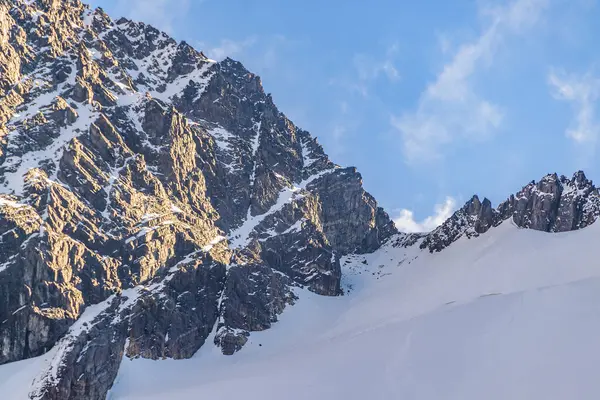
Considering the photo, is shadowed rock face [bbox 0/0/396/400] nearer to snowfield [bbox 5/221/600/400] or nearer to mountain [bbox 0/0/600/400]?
mountain [bbox 0/0/600/400]

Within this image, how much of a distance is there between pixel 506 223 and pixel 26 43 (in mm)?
114611

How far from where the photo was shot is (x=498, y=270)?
378 feet

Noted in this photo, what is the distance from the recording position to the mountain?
90500 millimetres

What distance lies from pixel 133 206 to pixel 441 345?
62.3 meters

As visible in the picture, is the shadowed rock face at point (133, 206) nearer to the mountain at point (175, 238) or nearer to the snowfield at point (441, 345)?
the mountain at point (175, 238)

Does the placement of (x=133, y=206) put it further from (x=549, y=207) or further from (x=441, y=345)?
(x=549, y=207)

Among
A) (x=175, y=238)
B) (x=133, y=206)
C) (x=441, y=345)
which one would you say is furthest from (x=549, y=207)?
(x=133, y=206)

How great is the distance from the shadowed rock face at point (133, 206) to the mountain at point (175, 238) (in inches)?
13.2

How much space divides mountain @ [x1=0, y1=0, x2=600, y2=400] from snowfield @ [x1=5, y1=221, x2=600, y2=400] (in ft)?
2.15

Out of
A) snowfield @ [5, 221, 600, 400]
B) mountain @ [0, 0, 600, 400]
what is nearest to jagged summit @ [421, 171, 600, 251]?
mountain @ [0, 0, 600, 400]

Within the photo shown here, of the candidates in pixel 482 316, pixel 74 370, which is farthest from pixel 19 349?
pixel 482 316

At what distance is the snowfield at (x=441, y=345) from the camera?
73.9 metres

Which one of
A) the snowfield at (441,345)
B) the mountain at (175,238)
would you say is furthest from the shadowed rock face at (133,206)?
the snowfield at (441,345)

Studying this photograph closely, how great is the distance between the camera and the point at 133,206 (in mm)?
112750
